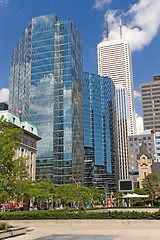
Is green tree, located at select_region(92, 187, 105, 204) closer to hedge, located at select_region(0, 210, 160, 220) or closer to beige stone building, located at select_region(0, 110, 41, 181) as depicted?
beige stone building, located at select_region(0, 110, 41, 181)

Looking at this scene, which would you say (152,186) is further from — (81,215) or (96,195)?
(81,215)

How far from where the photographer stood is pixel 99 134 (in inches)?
6388

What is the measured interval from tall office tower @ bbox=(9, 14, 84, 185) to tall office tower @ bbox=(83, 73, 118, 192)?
3201cm

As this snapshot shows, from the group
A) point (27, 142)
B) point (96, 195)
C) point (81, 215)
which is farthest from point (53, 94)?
point (81, 215)

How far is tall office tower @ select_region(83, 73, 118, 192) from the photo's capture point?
157750 mm

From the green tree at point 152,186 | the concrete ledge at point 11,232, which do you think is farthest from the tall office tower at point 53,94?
the concrete ledge at point 11,232

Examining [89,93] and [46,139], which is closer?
[46,139]

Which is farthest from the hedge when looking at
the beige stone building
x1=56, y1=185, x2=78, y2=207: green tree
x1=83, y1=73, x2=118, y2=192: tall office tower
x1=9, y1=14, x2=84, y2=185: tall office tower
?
x1=83, y1=73, x2=118, y2=192: tall office tower

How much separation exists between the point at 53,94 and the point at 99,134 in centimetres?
5063

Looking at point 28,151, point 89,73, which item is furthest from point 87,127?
point 28,151

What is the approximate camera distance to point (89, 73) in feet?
576

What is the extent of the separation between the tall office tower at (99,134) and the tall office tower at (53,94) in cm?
3201

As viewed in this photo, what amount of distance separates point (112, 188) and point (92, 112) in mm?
45742

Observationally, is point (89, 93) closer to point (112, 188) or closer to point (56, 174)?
point (112, 188)
